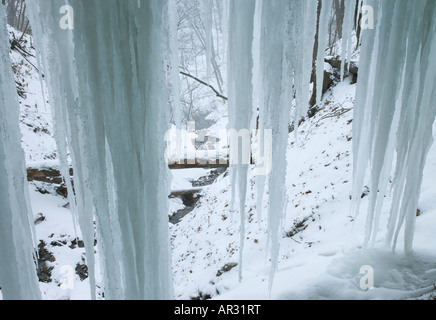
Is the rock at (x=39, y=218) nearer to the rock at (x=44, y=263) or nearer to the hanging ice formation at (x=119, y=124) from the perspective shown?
the rock at (x=44, y=263)

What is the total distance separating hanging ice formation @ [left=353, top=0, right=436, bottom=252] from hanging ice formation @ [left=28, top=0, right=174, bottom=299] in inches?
52.4

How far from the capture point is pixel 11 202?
1251 mm

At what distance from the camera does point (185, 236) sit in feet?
18.3

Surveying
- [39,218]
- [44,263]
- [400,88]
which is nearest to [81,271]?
[44,263]

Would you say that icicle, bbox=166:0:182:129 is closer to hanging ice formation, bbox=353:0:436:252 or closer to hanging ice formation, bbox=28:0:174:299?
hanging ice formation, bbox=28:0:174:299

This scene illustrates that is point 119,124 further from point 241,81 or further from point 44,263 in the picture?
point 44,263

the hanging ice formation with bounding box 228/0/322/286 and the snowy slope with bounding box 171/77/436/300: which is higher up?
the hanging ice formation with bounding box 228/0/322/286

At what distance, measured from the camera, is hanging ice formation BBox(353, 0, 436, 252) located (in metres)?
1.59

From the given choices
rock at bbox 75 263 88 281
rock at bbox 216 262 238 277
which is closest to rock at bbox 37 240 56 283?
rock at bbox 75 263 88 281

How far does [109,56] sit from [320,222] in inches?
127

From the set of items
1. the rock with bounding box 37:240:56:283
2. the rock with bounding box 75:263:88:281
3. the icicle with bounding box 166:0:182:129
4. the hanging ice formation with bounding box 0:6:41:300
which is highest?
the icicle with bounding box 166:0:182:129

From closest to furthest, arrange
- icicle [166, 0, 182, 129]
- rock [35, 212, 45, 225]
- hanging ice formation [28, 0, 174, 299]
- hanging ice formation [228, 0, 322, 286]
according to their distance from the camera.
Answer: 1. hanging ice formation [28, 0, 174, 299]
2. icicle [166, 0, 182, 129]
3. hanging ice formation [228, 0, 322, 286]
4. rock [35, 212, 45, 225]

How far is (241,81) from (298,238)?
2.64m

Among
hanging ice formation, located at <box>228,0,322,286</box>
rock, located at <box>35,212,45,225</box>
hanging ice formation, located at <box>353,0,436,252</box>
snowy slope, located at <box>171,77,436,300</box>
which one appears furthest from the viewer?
rock, located at <box>35,212,45,225</box>
